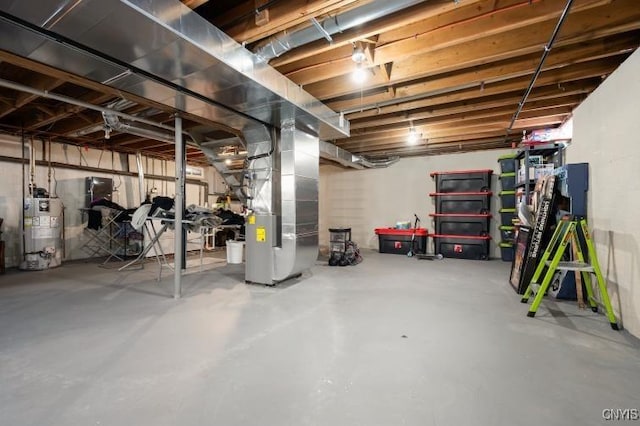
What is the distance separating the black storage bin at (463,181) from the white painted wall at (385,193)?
1.85 ft

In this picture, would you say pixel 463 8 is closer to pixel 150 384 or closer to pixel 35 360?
pixel 150 384

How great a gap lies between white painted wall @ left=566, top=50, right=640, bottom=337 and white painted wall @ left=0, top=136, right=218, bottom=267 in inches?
306

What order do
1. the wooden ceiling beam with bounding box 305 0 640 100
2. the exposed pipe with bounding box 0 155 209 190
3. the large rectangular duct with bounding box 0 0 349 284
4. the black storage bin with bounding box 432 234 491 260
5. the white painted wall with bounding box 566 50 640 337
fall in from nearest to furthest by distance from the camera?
1. the large rectangular duct with bounding box 0 0 349 284
2. the wooden ceiling beam with bounding box 305 0 640 100
3. the white painted wall with bounding box 566 50 640 337
4. the exposed pipe with bounding box 0 155 209 190
5. the black storage bin with bounding box 432 234 491 260

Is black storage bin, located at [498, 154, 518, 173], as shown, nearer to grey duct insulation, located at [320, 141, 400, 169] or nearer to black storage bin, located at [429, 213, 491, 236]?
black storage bin, located at [429, 213, 491, 236]

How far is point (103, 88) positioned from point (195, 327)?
2.56 m

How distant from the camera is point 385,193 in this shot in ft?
25.3

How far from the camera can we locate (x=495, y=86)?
11.2 feet

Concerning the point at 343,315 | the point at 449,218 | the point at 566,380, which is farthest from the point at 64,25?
the point at 449,218

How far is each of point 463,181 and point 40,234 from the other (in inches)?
329

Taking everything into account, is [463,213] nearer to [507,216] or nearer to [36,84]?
[507,216]

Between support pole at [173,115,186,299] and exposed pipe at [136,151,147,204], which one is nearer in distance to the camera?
support pole at [173,115,186,299]

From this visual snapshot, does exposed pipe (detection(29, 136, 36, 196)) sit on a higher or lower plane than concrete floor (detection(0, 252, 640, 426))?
higher

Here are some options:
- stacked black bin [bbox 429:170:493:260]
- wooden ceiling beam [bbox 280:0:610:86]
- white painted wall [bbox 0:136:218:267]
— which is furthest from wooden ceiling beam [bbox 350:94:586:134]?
white painted wall [bbox 0:136:218:267]

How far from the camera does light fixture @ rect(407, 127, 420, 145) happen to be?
5.12 metres
